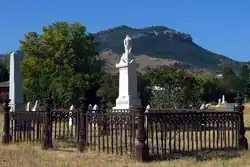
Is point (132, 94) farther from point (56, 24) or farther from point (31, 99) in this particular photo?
point (56, 24)

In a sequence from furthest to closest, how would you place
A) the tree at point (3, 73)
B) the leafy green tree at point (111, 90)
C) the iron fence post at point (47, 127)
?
the tree at point (3, 73), the leafy green tree at point (111, 90), the iron fence post at point (47, 127)

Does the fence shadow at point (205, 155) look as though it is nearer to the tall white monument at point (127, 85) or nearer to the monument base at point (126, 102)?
the monument base at point (126, 102)

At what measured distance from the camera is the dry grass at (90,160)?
9453 millimetres

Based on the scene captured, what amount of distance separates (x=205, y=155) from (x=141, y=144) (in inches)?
70.3

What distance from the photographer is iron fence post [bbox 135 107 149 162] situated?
9.88m

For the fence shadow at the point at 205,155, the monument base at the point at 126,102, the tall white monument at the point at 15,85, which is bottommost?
the fence shadow at the point at 205,155

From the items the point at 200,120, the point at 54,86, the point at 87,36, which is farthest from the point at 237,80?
the point at 200,120

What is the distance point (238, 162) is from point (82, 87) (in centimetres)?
3212

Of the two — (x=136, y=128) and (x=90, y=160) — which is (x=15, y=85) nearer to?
(x=136, y=128)

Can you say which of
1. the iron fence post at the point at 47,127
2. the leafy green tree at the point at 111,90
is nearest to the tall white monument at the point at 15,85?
the iron fence post at the point at 47,127

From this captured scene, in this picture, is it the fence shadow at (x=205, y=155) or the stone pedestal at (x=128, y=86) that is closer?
the fence shadow at (x=205, y=155)

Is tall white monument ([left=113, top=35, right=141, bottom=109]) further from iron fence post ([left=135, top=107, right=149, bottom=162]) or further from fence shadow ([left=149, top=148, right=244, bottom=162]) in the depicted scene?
iron fence post ([left=135, top=107, right=149, bottom=162])

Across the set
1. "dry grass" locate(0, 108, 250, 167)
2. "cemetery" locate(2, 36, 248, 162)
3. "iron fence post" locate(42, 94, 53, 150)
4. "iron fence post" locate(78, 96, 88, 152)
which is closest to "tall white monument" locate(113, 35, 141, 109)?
"cemetery" locate(2, 36, 248, 162)

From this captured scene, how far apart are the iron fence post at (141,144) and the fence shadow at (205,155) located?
257 millimetres
